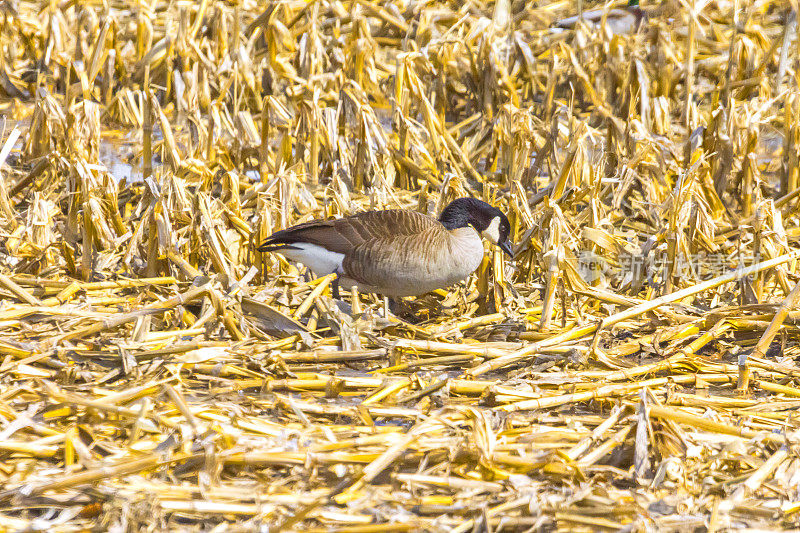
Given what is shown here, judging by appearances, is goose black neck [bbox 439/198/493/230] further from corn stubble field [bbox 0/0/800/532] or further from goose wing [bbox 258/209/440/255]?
corn stubble field [bbox 0/0/800/532]

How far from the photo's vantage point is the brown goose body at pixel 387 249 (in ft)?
18.2

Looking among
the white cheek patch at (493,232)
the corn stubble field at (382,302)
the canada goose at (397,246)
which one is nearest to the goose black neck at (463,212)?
the canada goose at (397,246)

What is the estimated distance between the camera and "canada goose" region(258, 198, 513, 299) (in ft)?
18.2

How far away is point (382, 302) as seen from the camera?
619cm

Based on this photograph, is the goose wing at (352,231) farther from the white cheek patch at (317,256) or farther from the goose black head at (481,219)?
the goose black head at (481,219)

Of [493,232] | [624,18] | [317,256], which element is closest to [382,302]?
[317,256]

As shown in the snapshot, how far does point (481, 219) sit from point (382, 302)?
88 centimetres

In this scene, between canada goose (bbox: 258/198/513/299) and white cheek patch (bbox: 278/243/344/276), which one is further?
white cheek patch (bbox: 278/243/344/276)

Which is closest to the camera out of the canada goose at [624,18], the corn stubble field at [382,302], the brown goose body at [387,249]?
the corn stubble field at [382,302]

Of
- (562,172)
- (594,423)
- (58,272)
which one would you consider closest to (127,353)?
(58,272)

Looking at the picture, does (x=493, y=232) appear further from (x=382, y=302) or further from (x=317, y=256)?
(x=317, y=256)

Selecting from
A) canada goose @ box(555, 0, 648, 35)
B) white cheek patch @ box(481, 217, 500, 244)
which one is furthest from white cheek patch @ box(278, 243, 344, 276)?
canada goose @ box(555, 0, 648, 35)

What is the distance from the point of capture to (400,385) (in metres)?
4.46

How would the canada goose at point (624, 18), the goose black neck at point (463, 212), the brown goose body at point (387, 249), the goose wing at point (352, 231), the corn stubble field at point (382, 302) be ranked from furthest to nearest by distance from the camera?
1. the canada goose at point (624, 18)
2. the goose black neck at point (463, 212)
3. the goose wing at point (352, 231)
4. the brown goose body at point (387, 249)
5. the corn stubble field at point (382, 302)
